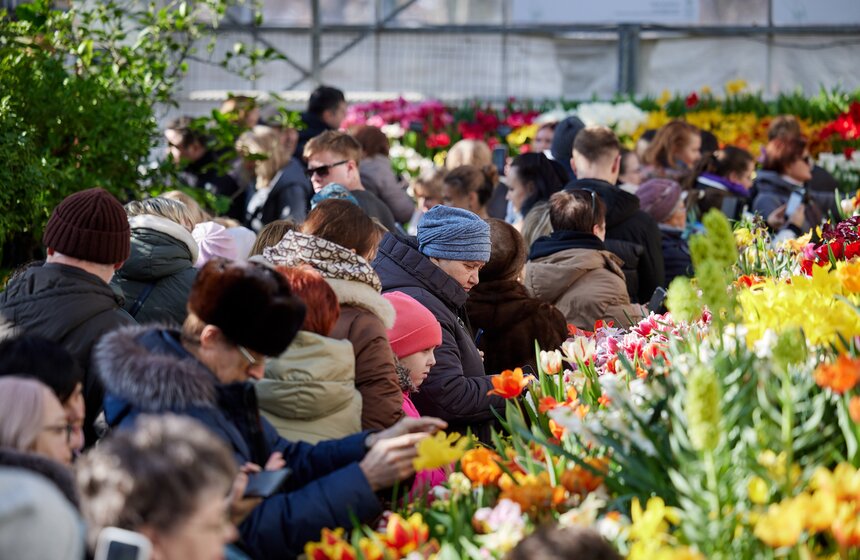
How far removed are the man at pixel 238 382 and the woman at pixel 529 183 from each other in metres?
4.24

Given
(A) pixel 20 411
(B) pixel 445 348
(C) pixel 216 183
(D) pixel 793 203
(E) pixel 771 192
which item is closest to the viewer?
(A) pixel 20 411

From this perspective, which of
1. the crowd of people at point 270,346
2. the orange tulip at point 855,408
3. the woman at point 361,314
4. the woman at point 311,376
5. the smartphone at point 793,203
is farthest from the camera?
the smartphone at point 793,203

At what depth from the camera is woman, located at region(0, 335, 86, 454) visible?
2820mm

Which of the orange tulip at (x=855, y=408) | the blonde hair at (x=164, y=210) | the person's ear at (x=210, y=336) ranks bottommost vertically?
the orange tulip at (x=855, y=408)

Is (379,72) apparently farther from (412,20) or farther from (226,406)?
(226,406)

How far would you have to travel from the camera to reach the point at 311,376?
3.27 m

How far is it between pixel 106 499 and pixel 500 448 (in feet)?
4.34

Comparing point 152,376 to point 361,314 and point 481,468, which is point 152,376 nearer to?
point 481,468

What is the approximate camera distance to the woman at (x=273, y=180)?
7.16 m

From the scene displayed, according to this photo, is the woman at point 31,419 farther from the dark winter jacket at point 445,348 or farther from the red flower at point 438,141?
the red flower at point 438,141

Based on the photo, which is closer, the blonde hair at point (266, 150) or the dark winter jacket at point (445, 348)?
the dark winter jacket at point (445, 348)

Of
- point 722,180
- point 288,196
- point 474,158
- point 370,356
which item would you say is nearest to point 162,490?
point 370,356

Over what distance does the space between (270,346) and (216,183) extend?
5.71 meters

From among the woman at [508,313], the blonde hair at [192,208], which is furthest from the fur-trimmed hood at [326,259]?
the blonde hair at [192,208]
